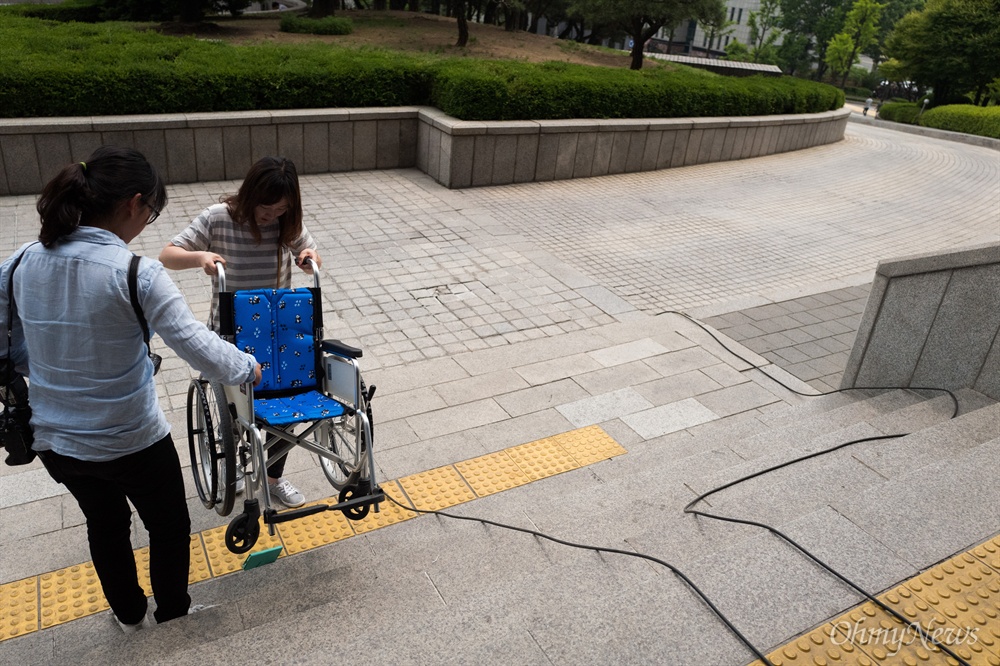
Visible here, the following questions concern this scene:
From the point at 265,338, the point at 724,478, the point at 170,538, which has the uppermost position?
the point at 265,338

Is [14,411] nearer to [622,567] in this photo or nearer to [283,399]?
[283,399]

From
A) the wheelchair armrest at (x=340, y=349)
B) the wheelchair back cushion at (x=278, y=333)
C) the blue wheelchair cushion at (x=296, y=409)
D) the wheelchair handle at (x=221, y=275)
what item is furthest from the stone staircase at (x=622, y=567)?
the wheelchair handle at (x=221, y=275)

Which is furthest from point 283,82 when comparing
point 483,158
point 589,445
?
point 589,445

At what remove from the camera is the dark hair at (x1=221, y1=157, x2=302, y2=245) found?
3.19 m

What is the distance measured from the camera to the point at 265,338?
10.9 feet

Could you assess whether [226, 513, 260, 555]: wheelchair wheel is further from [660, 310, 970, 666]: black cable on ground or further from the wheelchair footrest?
[660, 310, 970, 666]: black cable on ground

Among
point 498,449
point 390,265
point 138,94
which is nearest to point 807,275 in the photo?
point 390,265

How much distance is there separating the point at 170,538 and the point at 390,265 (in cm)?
482

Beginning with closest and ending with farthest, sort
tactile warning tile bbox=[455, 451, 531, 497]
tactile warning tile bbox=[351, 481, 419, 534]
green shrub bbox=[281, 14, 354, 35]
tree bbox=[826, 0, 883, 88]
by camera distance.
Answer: tactile warning tile bbox=[351, 481, 419, 534] < tactile warning tile bbox=[455, 451, 531, 497] < green shrub bbox=[281, 14, 354, 35] < tree bbox=[826, 0, 883, 88]

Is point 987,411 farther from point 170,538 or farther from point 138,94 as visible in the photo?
point 138,94

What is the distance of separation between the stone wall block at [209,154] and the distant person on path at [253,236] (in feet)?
20.8

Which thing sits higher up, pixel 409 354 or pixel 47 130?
pixel 47 130

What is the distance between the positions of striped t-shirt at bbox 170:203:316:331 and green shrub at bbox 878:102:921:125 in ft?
102

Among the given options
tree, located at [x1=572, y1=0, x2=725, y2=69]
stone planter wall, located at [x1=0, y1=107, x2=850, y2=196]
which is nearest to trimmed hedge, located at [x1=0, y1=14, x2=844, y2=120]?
stone planter wall, located at [x1=0, y1=107, x2=850, y2=196]
